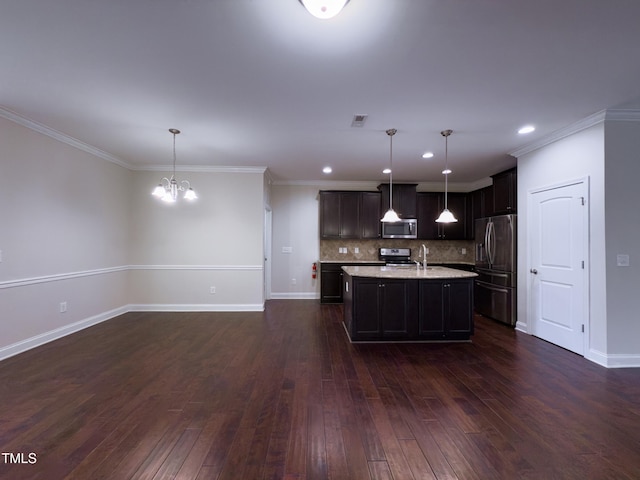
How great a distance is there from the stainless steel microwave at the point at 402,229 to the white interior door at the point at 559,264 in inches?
93.6

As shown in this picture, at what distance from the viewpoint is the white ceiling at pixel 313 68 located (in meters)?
1.74

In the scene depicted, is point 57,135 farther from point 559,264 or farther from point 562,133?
point 559,264

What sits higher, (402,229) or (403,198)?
(403,198)

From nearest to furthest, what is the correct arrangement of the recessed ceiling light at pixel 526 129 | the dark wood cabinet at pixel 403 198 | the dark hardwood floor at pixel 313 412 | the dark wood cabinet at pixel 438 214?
the dark hardwood floor at pixel 313 412 → the recessed ceiling light at pixel 526 129 → the dark wood cabinet at pixel 403 198 → the dark wood cabinet at pixel 438 214

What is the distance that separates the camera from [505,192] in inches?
186

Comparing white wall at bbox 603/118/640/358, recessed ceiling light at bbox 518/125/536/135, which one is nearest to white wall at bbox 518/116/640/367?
white wall at bbox 603/118/640/358

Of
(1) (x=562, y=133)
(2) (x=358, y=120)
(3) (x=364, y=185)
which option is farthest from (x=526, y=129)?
(3) (x=364, y=185)

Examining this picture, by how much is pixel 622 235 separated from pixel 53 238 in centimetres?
677

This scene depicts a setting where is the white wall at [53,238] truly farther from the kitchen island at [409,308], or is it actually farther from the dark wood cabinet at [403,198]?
the dark wood cabinet at [403,198]

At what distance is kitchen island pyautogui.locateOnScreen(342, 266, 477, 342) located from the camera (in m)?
3.76

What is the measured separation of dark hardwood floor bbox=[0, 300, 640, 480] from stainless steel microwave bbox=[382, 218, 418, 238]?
2958 mm

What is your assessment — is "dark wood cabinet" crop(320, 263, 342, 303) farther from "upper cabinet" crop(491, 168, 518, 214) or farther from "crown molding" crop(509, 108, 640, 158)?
"crown molding" crop(509, 108, 640, 158)

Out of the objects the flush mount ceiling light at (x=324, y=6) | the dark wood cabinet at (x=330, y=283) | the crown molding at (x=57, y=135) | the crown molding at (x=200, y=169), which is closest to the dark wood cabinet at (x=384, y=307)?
the dark wood cabinet at (x=330, y=283)

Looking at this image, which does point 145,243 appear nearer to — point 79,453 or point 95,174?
point 95,174
